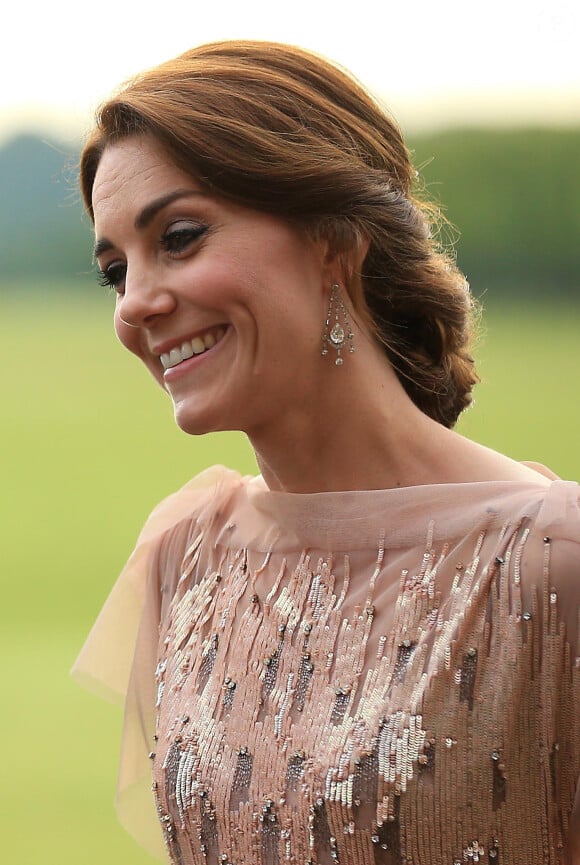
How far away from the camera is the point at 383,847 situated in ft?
3.27

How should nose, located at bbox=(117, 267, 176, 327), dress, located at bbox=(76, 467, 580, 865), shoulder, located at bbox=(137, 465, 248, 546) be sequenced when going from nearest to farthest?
dress, located at bbox=(76, 467, 580, 865) → nose, located at bbox=(117, 267, 176, 327) → shoulder, located at bbox=(137, 465, 248, 546)

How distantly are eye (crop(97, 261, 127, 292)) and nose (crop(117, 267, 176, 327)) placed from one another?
0.05 m

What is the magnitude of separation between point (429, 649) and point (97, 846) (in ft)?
8.18

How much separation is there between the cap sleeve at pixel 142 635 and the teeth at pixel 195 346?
287 mm

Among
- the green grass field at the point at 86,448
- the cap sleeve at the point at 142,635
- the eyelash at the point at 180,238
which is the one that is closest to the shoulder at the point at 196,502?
the cap sleeve at the point at 142,635

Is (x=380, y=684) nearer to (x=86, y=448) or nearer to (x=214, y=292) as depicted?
(x=214, y=292)

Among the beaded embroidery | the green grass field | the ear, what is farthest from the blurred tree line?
the beaded embroidery

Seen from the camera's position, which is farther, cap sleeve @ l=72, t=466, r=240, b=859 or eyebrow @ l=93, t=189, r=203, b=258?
cap sleeve @ l=72, t=466, r=240, b=859

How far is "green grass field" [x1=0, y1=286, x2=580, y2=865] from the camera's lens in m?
4.96

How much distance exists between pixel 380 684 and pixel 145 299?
1.42 feet

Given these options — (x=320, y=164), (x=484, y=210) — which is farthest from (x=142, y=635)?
(x=484, y=210)

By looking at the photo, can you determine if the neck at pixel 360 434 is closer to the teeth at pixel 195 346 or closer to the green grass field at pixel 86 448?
the teeth at pixel 195 346

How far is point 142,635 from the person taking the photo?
1384 mm

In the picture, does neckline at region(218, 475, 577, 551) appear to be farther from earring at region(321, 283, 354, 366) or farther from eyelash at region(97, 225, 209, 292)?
eyelash at region(97, 225, 209, 292)
